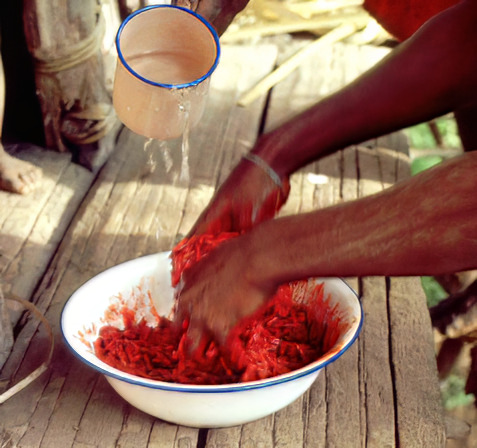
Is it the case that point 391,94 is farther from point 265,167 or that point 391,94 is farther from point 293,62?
point 293,62

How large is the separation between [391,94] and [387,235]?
2.23 ft

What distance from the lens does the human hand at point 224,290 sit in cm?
144

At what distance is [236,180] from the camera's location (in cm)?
182

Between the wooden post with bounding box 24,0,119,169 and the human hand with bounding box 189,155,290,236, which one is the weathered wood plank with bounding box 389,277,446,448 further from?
the wooden post with bounding box 24,0,119,169

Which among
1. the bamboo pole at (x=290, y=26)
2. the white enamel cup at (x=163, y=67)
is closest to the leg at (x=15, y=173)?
the white enamel cup at (x=163, y=67)

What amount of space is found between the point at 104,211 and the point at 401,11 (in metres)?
1.38

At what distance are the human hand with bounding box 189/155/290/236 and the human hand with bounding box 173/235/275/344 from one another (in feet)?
1.06

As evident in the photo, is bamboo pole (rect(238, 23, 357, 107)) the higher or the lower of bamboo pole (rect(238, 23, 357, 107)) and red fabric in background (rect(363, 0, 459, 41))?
the lower

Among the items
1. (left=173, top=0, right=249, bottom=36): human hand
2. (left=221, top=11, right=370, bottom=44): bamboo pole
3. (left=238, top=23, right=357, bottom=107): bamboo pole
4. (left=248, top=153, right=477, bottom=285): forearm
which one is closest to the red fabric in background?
(left=238, top=23, right=357, bottom=107): bamboo pole

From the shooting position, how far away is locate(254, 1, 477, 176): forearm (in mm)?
1884

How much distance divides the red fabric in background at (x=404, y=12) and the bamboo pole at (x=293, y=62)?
2.26 ft

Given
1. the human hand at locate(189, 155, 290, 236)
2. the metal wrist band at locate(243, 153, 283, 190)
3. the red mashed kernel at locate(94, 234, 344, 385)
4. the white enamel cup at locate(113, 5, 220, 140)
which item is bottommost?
the red mashed kernel at locate(94, 234, 344, 385)

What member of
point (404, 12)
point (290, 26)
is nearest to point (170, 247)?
point (404, 12)

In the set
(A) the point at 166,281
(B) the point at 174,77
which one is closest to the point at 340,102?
(B) the point at 174,77
